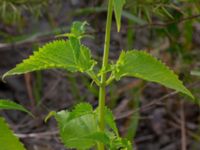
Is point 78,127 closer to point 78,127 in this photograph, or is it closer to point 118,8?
point 78,127

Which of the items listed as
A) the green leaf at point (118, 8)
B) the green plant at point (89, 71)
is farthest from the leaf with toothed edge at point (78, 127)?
the green leaf at point (118, 8)

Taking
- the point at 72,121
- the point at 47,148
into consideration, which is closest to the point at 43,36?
the point at 47,148

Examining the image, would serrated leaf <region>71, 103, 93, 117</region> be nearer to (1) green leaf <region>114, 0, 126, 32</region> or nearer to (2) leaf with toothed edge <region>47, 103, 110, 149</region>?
(2) leaf with toothed edge <region>47, 103, 110, 149</region>

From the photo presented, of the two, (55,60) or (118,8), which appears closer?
(118,8)

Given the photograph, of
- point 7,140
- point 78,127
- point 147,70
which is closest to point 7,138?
point 7,140

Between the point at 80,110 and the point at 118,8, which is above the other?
the point at 118,8

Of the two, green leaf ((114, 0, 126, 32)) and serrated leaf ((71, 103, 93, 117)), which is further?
serrated leaf ((71, 103, 93, 117))

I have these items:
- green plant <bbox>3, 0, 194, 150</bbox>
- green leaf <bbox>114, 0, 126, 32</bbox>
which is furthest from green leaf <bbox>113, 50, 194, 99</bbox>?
green leaf <bbox>114, 0, 126, 32</bbox>
